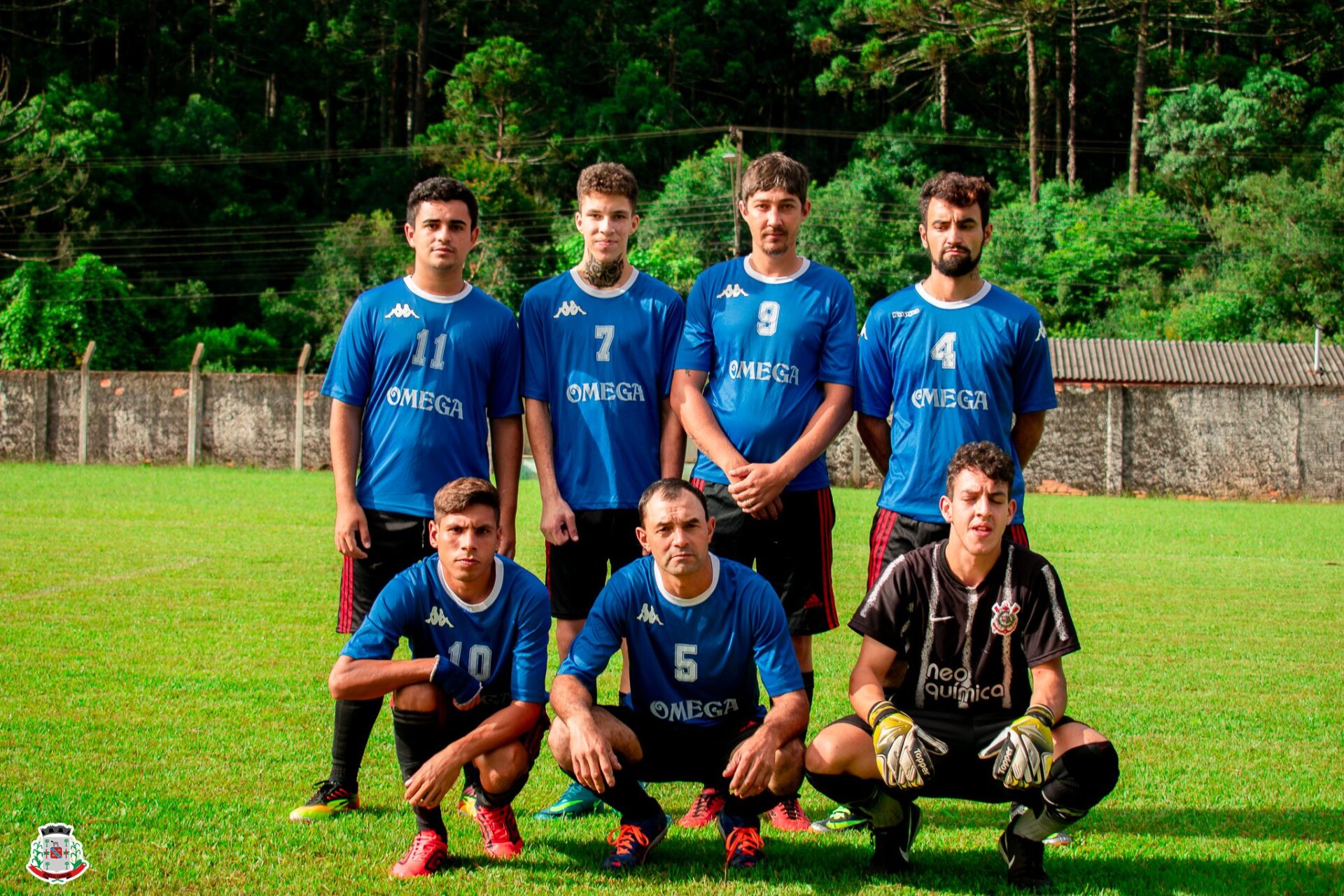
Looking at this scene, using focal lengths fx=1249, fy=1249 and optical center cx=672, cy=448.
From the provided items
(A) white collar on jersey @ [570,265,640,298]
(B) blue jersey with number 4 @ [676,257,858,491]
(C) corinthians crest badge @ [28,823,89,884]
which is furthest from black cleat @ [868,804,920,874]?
(C) corinthians crest badge @ [28,823,89,884]

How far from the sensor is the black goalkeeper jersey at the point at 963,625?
409cm

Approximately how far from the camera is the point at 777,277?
4.89 metres

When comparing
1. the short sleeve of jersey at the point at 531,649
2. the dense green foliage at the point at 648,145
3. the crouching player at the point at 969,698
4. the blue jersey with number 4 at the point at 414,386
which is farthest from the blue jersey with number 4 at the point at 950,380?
the dense green foliage at the point at 648,145

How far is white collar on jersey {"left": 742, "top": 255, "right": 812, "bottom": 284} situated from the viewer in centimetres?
488

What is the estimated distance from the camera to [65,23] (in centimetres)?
5038

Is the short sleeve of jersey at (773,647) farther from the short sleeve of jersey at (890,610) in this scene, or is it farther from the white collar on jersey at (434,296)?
the white collar on jersey at (434,296)

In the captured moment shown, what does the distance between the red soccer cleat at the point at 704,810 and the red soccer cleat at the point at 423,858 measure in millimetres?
957

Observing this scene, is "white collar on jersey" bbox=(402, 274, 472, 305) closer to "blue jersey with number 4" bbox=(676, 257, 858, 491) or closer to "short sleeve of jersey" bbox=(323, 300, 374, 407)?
"short sleeve of jersey" bbox=(323, 300, 374, 407)

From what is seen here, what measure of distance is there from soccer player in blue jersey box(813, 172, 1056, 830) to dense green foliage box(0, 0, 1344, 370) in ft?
106

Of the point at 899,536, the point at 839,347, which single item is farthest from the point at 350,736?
the point at 839,347

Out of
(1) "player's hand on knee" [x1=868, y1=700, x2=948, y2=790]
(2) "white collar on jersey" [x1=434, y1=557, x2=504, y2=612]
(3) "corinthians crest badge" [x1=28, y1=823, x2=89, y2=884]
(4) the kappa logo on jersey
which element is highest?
(4) the kappa logo on jersey

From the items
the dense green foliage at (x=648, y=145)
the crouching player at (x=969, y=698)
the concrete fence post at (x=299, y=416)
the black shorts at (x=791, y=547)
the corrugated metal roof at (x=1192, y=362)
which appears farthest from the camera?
the dense green foliage at (x=648, y=145)

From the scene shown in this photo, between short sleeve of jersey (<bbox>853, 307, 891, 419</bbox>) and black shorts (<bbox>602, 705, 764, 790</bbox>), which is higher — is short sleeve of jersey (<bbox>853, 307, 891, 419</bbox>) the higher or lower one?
the higher one

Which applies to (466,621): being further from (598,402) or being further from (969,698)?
(969,698)
